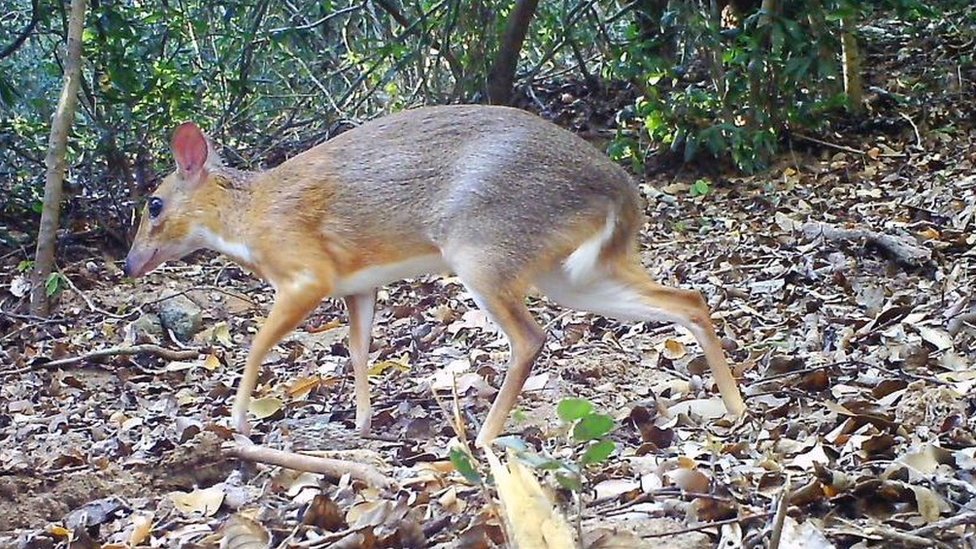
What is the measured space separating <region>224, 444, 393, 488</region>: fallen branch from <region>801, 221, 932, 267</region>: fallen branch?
3402mm

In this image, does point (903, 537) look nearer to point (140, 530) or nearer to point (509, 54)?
point (140, 530)

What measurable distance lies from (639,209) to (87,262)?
14.1ft

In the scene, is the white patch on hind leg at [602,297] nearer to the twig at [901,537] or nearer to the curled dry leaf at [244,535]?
the curled dry leaf at [244,535]

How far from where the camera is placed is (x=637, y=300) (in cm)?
418

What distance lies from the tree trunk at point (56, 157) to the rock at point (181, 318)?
62cm

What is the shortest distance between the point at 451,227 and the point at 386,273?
0.38 meters

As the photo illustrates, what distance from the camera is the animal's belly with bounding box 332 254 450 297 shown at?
4.24 metres

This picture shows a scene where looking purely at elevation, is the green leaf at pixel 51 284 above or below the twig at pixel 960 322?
above

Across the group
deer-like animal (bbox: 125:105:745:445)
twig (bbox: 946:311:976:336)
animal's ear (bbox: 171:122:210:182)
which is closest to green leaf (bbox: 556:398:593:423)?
deer-like animal (bbox: 125:105:745:445)

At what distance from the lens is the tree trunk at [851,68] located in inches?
341

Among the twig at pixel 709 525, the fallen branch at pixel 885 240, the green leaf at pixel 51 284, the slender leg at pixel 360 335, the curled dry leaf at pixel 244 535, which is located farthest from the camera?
the green leaf at pixel 51 284

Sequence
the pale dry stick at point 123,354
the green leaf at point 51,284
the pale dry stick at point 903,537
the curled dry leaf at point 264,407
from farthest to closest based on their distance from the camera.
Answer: the green leaf at point 51,284 → the pale dry stick at point 123,354 → the curled dry leaf at point 264,407 → the pale dry stick at point 903,537

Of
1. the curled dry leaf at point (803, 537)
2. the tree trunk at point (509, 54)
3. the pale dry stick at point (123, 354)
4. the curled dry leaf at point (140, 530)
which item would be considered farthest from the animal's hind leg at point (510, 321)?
the tree trunk at point (509, 54)

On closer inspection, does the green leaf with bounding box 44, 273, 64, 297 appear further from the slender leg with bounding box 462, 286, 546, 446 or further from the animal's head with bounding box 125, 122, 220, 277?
the slender leg with bounding box 462, 286, 546, 446
